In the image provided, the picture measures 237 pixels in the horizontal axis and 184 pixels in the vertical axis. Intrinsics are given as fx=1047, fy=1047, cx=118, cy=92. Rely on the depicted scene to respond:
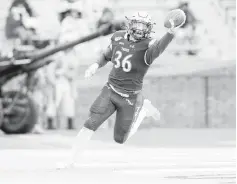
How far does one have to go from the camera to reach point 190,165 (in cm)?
1197

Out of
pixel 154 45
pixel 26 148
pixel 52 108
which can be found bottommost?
pixel 52 108

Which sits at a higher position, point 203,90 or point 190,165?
point 190,165

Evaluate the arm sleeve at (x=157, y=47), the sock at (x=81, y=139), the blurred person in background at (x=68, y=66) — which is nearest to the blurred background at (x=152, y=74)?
the blurred person in background at (x=68, y=66)

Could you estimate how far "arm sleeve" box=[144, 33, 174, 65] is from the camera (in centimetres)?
1057

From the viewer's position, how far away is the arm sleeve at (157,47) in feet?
34.7

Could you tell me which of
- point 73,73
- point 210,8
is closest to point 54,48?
point 73,73

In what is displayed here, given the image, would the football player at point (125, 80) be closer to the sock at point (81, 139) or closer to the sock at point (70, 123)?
the sock at point (81, 139)

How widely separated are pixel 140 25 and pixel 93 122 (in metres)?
1.14

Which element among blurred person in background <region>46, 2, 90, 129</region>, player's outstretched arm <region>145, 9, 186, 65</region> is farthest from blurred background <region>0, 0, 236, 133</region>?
player's outstretched arm <region>145, 9, 186, 65</region>

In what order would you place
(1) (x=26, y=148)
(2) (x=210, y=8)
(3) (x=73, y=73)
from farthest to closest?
(2) (x=210, y=8), (3) (x=73, y=73), (1) (x=26, y=148)

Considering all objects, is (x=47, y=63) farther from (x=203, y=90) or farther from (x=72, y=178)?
(x=72, y=178)

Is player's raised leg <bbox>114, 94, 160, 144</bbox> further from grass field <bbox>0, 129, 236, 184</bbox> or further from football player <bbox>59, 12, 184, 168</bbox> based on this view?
grass field <bbox>0, 129, 236, 184</bbox>

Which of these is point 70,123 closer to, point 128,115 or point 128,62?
point 128,115

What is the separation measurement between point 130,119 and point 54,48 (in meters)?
6.80
